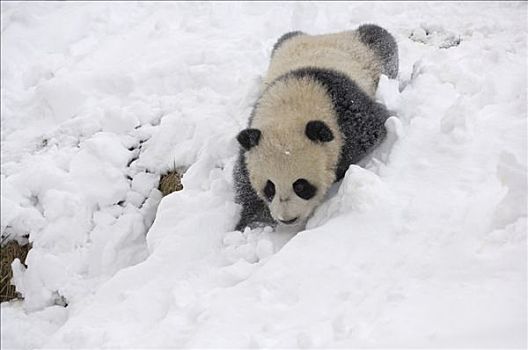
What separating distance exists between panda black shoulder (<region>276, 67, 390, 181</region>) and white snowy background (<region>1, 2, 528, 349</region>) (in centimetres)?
15

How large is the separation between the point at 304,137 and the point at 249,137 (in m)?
0.39

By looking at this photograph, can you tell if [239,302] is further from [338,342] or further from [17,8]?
[17,8]

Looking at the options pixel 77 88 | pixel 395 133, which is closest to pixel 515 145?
pixel 395 133

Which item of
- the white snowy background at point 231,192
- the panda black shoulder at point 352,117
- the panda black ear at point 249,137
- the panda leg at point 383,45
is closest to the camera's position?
the white snowy background at point 231,192

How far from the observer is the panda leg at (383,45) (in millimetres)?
5676

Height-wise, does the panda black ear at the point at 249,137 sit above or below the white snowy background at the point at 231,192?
above

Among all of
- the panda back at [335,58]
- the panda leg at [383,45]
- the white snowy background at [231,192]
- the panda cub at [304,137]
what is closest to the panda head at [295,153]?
the panda cub at [304,137]

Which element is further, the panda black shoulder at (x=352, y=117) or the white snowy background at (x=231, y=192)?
the panda black shoulder at (x=352, y=117)

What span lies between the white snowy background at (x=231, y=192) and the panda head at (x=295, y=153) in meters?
0.17

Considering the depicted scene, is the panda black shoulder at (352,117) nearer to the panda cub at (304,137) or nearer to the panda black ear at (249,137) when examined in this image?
the panda cub at (304,137)

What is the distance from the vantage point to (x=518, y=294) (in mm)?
2822

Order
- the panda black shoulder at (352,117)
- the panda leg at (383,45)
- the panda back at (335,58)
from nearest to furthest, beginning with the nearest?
the panda black shoulder at (352,117) → the panda back at (335,58) → the panda leg at (383,45)

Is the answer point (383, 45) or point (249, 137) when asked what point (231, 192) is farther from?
point (383, 45)

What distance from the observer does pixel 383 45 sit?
227 inches
